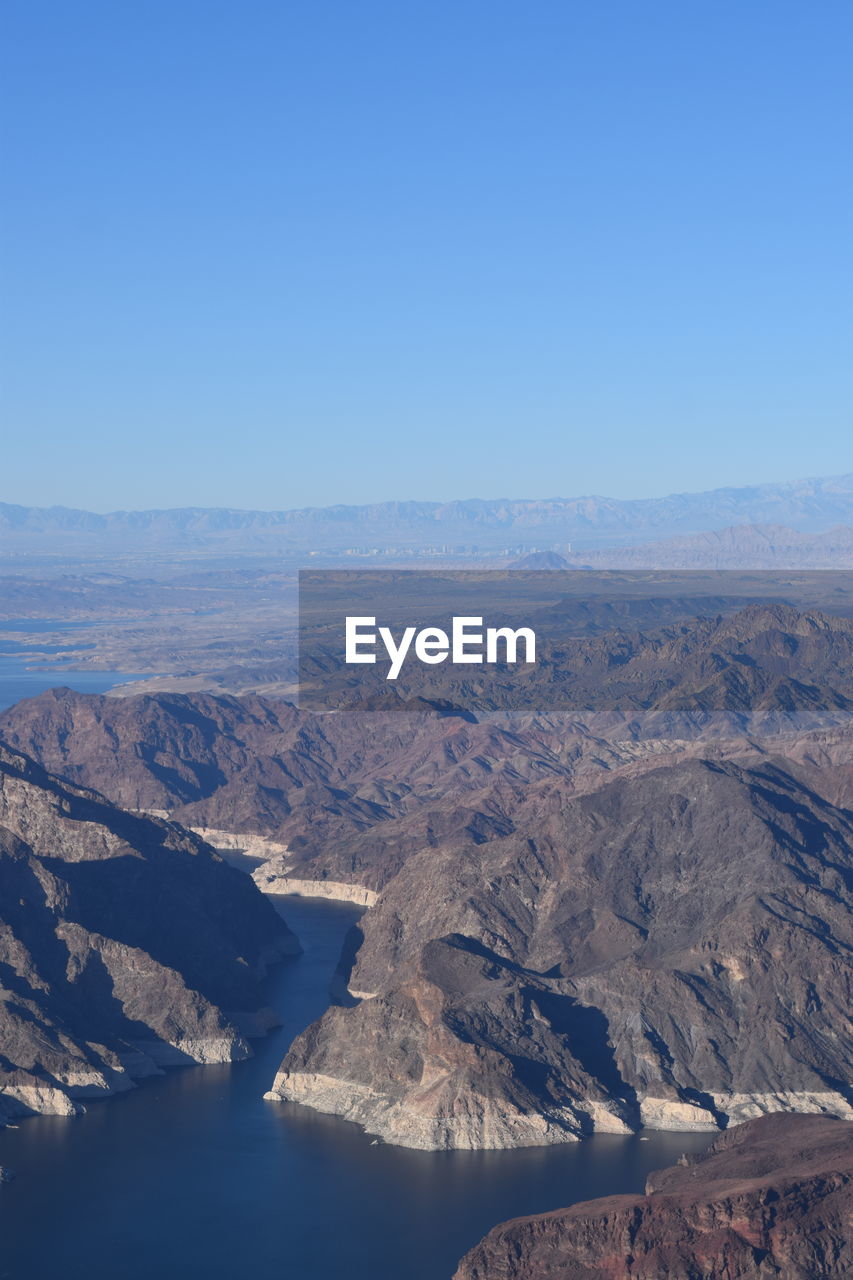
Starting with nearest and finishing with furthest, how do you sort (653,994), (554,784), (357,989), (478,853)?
(653,994)
(357,989)
(478,853)
(554,784)

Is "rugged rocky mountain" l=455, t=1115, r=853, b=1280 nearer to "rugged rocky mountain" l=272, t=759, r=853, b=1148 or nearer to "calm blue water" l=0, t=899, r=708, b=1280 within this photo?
Result: "calm blue water" l=0, t=899, r=708, b=1280

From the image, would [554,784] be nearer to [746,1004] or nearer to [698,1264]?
[746,1004]

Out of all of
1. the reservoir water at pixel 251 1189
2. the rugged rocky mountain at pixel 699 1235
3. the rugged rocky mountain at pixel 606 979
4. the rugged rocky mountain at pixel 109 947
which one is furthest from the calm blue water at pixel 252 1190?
the rugged rocky mountain at pixel 699 1235

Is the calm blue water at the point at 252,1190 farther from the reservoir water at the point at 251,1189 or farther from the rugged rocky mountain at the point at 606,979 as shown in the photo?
the rugged rocky mountain at the point at 606,979

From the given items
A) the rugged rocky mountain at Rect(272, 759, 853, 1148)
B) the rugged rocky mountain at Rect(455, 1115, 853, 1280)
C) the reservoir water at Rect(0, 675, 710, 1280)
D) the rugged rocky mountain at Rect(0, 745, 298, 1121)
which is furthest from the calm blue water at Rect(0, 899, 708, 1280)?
the rugged rocky mountain at Rect(455, 1115, 853, 1280)

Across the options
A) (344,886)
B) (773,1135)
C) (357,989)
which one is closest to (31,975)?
(357,989)

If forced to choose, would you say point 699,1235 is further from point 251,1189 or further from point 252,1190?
point 251,1189
